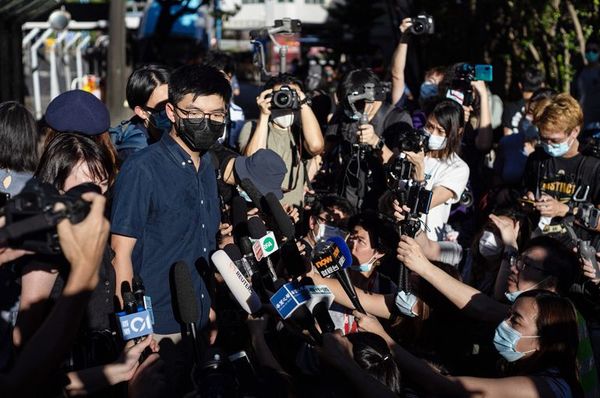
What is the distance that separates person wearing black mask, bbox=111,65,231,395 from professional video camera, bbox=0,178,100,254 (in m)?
0.96

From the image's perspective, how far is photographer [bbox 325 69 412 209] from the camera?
19.2 ft

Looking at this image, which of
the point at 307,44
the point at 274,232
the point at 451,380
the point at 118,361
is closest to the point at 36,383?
the point at 118,361

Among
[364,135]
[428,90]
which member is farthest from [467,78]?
[364,135]

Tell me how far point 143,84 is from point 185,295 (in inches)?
82.4

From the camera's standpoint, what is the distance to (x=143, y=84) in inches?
197

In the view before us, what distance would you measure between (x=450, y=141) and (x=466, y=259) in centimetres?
91

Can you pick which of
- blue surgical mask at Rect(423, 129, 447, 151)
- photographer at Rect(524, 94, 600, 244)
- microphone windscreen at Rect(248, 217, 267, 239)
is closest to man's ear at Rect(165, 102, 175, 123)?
microphone windscreen at Rect(248, 217, 267, 239)


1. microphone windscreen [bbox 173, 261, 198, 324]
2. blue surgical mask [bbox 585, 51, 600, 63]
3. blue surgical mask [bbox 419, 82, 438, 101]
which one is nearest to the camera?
microphone windscreen [bbox 173, 261, 198, 324]

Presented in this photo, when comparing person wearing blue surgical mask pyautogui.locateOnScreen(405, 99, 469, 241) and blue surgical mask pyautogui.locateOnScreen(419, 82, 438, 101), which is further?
blue surgical mask pyautogui.locateOnScreen(419, 82, 438, 101)

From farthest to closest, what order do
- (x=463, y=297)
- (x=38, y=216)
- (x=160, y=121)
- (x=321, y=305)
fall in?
1. (x=160, y=121)
2. (x=463, y=297)
3. (x=321, y=305)
4. (x=38, y=216)

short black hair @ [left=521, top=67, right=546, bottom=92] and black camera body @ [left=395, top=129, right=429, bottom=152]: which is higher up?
black camera body @ [left=395, top=129, right=429, bottom=152]

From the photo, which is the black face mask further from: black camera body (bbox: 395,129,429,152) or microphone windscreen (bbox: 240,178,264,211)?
black camera body (bbox: 395,129,429,152)

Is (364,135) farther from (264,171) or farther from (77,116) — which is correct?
(77,116)

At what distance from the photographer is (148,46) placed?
2662 centimetres
